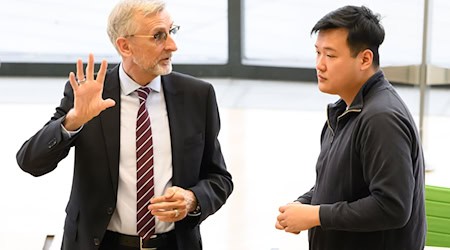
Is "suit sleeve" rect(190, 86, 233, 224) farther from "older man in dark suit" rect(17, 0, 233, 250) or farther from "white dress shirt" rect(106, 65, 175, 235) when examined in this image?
"white dress shirt" rect(106, 65, 175, 235)

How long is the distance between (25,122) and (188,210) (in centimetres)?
572

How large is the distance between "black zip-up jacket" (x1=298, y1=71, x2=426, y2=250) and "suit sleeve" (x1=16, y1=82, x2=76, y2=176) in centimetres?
99

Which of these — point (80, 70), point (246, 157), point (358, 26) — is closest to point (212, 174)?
point (80, 70)

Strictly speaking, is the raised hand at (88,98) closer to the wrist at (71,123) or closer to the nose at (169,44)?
the wrist at (71,123)

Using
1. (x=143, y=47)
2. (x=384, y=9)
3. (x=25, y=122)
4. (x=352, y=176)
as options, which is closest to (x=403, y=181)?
(x=352, y=176)

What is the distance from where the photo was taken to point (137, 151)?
144 inches

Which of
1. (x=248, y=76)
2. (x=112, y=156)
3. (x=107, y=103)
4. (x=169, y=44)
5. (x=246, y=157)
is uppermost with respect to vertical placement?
(x=169, y=44)

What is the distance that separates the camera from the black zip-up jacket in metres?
3.09

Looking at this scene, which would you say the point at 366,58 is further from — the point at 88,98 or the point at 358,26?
the point at 88,98

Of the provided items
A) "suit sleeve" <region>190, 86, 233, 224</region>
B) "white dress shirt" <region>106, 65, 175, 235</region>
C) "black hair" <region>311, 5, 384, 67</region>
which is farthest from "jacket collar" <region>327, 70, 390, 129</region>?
"white dress shirt" <region>106, 65, 175, 235</region>

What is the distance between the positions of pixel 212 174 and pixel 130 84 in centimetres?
51

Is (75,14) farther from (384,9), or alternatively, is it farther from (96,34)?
(384,9)

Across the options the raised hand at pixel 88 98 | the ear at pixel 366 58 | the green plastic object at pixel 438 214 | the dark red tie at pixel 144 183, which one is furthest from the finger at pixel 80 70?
the green plastic object at pixel 438 214

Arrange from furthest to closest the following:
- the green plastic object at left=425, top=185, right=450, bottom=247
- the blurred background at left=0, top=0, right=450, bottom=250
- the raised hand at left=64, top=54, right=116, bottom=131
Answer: the blurred background at left=0, top=0, right=450, bottom=250, the green plastic object at left=425, top=185, right=450, bottom=247, the raised hand at left=64, top=54, right=116, bottom=131
